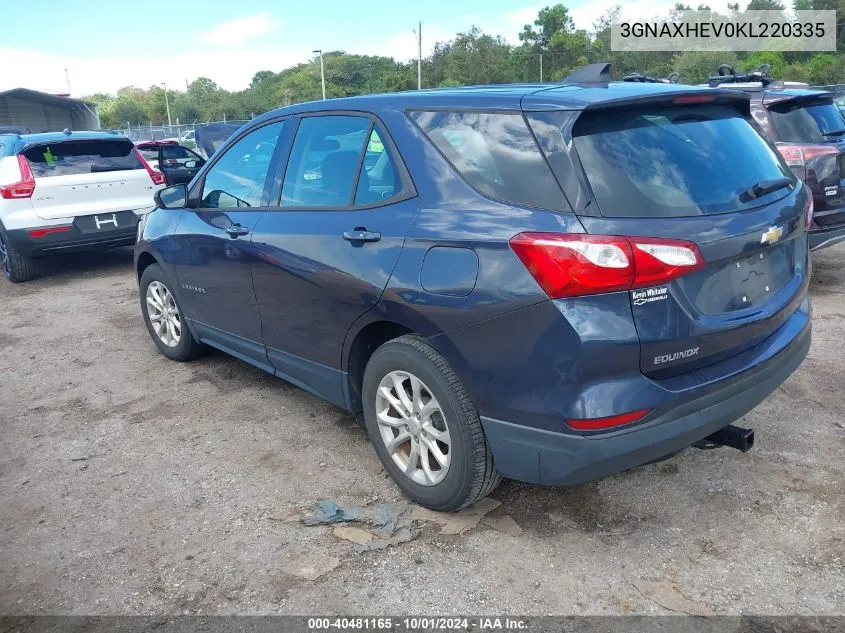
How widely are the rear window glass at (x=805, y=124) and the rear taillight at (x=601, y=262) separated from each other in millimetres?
4551

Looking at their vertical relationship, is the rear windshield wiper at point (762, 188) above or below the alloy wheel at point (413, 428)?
above

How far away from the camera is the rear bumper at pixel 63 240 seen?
792cm

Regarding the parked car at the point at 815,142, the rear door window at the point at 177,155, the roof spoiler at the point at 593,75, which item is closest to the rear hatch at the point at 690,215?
the roof spoiler at the point at 593,75

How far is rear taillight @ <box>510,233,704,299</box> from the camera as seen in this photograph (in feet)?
8.05

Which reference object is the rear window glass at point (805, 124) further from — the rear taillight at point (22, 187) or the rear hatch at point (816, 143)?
the rear taillight at point (22, 187)

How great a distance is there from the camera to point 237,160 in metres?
4.37

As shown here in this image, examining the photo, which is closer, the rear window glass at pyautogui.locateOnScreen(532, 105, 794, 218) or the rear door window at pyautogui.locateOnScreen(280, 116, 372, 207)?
the rear window glass at pyautogui.locateOnScreen(532, 105, 794, 218)

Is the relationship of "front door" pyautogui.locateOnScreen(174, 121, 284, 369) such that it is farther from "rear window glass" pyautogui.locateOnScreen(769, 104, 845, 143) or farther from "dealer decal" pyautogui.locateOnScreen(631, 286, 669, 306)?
"rear window glass" pyautogui.locateOnScreen(769, 104, 845, 143)

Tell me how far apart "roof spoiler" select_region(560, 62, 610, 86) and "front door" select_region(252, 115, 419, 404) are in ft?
2.85

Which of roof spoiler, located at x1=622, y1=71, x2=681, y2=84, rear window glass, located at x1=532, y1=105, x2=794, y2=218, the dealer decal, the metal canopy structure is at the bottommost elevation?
the dealer decal

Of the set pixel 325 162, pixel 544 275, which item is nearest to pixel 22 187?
pixel 325 162

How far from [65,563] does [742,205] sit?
3.07m

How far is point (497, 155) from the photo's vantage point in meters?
2.80

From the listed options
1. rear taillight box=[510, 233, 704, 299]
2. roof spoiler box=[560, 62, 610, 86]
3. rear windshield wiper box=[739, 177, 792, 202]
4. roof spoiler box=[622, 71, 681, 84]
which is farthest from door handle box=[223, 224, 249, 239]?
rear windshield wiper box=[739, 177, 792, 202]
